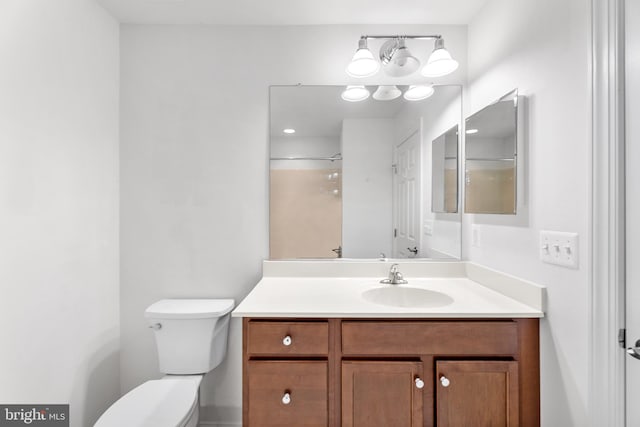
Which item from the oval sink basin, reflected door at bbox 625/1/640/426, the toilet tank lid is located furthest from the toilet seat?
reflected door at bbox 625/1/640/426

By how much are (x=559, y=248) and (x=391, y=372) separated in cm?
75

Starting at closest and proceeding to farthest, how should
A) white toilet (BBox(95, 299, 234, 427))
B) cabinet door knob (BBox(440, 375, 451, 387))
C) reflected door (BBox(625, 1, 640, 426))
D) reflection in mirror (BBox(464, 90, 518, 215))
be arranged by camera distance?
reflected door (BBox(625, 1, 640, 426)) < cabinet door knob (BBox(440, 375, 451, 387)) < reflection in mirror (BBox(464, 90, 518, 215)) < white toilet (BBox(95, 299, 234, 427))

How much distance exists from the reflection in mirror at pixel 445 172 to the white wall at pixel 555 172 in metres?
0.37

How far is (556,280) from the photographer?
1.09m

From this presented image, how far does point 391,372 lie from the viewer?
1.16m

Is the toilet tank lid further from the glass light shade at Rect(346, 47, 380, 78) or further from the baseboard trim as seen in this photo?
the glass light shade at Rect(346, 47, 380, 78)

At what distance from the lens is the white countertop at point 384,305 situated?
46.0 inches

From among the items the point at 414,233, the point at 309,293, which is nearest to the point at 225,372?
the point at 309,293

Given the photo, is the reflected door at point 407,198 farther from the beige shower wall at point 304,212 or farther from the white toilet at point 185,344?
the white toilet at point 185,344

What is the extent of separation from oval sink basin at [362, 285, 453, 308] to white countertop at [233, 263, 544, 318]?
1.4 inches

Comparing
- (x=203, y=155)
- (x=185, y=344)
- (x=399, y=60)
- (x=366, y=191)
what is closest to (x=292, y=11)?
(x=399, y=60)

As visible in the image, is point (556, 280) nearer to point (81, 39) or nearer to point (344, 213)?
point (344, 213)

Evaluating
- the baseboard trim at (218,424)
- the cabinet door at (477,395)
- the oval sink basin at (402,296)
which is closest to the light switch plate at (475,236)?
the oval sink basin at (402,296)

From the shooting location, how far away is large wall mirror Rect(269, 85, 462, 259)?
1.77 metres
